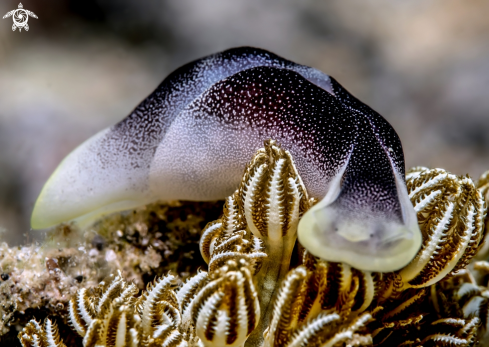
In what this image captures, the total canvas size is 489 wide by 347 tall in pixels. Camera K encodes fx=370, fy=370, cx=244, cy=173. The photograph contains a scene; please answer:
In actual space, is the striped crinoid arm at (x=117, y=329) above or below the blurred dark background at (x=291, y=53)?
below

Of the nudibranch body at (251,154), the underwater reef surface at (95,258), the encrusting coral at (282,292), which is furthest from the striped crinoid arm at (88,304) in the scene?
the nudibranch body at (251,154)

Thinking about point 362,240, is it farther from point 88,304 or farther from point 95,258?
point 95,258

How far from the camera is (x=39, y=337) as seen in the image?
127 centimetres

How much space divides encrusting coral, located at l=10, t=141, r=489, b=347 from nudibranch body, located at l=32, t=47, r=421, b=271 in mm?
126

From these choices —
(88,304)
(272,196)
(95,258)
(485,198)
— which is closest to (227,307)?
(272,196)

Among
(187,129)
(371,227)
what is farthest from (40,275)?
(371,227)

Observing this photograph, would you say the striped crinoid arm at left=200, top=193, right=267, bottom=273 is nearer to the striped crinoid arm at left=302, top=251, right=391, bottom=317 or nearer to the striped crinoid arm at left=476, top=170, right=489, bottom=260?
the striped crinoid arm at left=302, top=251, right=391, bottom=317

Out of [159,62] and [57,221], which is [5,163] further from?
[159,62]

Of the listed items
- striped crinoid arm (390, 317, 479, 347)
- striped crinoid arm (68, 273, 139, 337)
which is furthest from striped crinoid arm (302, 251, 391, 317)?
striped crinoid arm (68, 273, 139, 337)

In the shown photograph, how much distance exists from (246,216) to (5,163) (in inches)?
73.2

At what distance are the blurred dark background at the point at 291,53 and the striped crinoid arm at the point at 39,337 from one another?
151cm

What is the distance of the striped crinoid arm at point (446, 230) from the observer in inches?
46.5

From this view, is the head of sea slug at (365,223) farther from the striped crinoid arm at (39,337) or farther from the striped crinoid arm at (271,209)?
the striped crinoid arm at (39,337)

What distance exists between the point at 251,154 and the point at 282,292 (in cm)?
65
